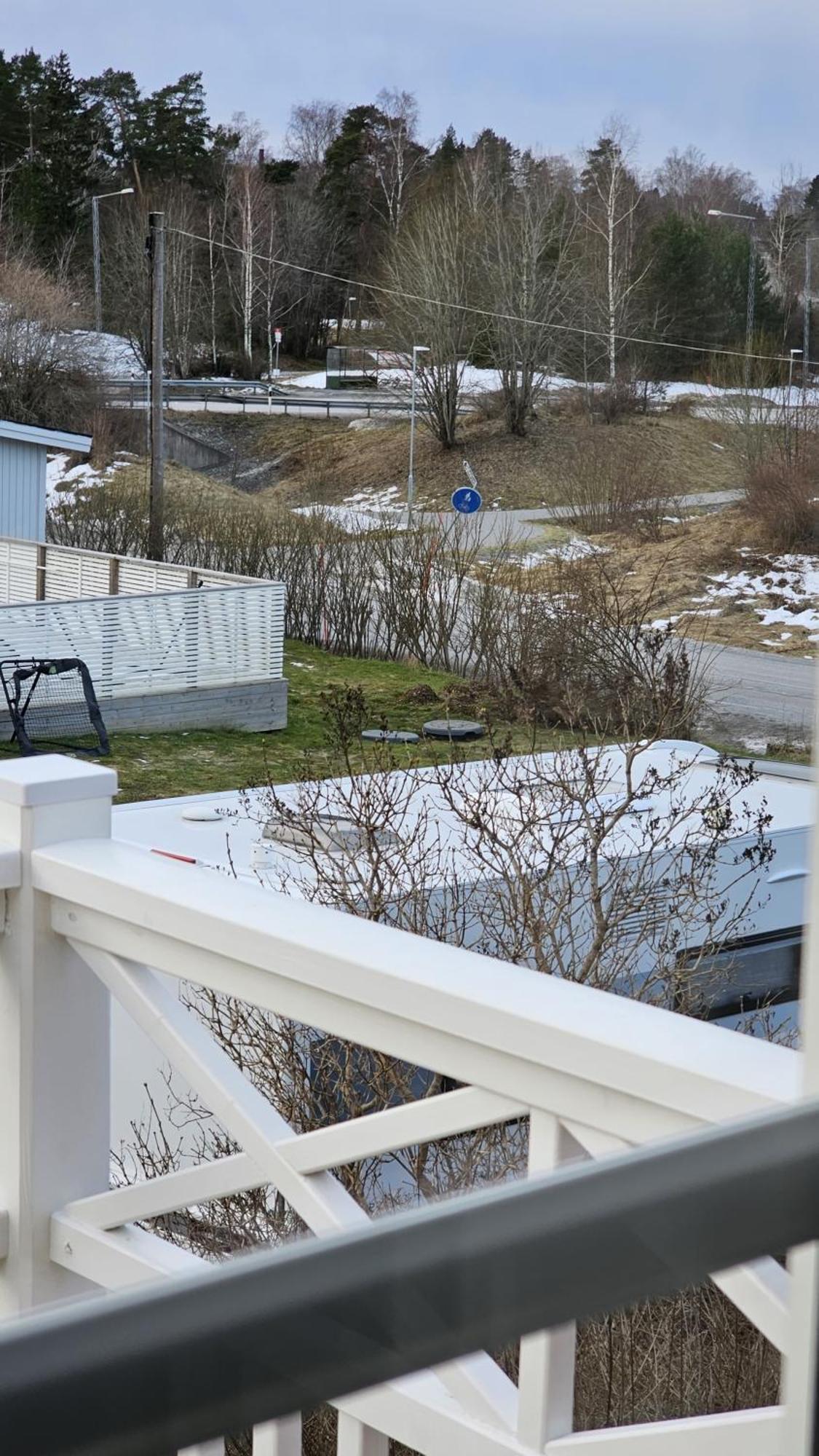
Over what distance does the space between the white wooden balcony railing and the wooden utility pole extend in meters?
10.9

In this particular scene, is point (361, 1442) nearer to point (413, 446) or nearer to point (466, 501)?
point (466, 501)

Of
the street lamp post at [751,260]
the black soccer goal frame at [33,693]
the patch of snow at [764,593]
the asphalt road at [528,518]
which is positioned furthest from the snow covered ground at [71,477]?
the street lamp post at [751,260]

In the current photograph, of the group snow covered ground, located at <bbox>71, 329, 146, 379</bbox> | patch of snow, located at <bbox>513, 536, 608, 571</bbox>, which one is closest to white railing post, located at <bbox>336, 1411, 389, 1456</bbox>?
patch of snow, located at <bbox>513, 536, 608, 571</bbox>

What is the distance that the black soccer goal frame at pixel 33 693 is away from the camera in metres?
8.93

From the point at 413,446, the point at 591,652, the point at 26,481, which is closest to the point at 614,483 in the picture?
the point at 413,446

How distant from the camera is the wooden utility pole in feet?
40.5

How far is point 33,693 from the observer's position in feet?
30.9

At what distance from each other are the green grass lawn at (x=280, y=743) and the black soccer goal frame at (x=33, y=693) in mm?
176

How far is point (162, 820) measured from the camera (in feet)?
13.0

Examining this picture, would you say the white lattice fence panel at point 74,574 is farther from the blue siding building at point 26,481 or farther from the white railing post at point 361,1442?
the white railing post at point 361,1442

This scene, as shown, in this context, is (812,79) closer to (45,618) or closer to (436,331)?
(45,618)

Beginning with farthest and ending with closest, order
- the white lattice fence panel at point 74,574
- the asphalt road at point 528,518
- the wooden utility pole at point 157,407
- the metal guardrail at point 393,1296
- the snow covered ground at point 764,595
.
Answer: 1. the asphalt road at point 528,518
2. the wooden utility pole at point 157,407
3. the snow covered ground at point 764,595
4. the white lattice fence panel at point 74,574
5. the metal guardrail at point 393,1296

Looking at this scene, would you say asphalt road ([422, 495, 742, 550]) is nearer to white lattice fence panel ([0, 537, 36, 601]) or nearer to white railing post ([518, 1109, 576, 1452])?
white lattice fence panel ([0, 537, 36, 601])

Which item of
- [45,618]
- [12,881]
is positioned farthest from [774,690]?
[12,881]
